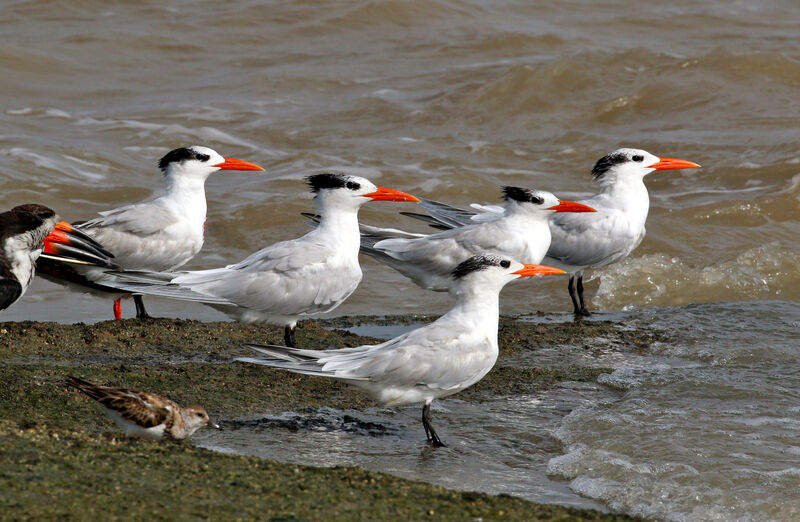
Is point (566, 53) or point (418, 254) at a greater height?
point (566, 53)

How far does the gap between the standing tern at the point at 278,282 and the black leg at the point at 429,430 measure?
149cm

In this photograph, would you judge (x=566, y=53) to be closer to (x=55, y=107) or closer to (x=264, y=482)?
(x=55, y=107)

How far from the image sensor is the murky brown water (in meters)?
10.4

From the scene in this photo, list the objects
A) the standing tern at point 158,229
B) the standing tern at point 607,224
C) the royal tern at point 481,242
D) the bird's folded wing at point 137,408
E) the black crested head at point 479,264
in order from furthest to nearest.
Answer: the standing tern at point 607,224
the royal tern at point 481,242
the standing tern at point 158,229
the black crested head at point 479,264
the bird's folded wing at point 137,408

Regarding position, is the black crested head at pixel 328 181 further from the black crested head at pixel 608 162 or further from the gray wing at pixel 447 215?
the black crested head at pixel 608 162

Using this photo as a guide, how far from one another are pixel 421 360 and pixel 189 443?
1220mm

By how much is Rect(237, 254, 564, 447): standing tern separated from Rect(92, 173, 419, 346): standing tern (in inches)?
47.1

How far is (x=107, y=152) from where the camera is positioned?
42.5 ft

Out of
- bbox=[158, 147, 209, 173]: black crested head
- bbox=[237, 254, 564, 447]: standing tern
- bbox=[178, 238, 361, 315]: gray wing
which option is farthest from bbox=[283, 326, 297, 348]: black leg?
bbox=[158, 147, 209, 173]: black crested head

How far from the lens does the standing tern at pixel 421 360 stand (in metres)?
4.98

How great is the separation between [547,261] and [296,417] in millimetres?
3504

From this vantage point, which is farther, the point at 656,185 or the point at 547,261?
the point at 656,185

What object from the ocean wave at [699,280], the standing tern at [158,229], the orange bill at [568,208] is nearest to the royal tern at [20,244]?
the standing tern at [158,229]

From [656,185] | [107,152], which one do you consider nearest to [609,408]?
[656,185]
